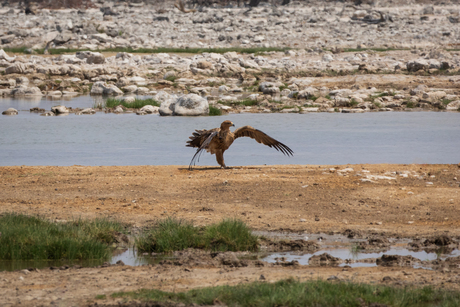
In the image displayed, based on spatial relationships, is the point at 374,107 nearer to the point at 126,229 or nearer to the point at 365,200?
the point at 365,200

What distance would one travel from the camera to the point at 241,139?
19047mm

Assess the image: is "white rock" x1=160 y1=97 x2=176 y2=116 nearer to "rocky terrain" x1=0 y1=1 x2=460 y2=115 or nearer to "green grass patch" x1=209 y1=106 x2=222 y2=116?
"rocky terrain" x1=0 y1=1 x2=460 y2=115

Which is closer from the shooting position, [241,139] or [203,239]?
[203,239]

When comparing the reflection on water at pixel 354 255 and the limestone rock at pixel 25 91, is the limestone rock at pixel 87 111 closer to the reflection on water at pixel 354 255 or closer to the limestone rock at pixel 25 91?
the limestone rock at pixel 25 91

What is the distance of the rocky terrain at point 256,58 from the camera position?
89.4 feet

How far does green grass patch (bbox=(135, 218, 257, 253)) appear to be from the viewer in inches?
314

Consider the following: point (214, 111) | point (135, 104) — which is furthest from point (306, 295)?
point (135, 104)

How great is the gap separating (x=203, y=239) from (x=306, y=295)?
2.48 m

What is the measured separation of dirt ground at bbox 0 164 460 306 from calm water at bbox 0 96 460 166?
2336 millimetres

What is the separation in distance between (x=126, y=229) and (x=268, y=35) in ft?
146

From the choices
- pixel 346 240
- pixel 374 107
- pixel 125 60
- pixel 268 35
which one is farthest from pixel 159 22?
pixel 346 240

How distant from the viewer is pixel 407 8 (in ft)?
211

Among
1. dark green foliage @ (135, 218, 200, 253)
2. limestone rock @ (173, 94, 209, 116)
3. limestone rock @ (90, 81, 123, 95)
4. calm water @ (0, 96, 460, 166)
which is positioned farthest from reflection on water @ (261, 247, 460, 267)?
limestone rock @ (90, 81, 123, 95)

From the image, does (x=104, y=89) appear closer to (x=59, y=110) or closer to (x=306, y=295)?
(x=59, y=110)
